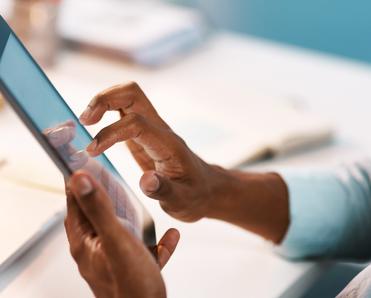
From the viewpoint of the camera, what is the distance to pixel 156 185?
0.54 metres

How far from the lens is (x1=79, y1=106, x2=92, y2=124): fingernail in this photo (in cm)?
55

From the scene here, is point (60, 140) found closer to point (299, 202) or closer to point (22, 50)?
point (22, 50)

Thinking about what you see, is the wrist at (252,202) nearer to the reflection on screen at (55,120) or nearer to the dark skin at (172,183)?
the dark skin at (172,183)

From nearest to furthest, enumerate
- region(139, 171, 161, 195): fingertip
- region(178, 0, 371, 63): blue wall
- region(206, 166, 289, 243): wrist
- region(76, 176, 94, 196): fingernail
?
region(76, 176, 94, 196): fingernail
region(139, 171, 161, 195): fingertip
region(206, 166, 289, 243): wrist
region(178, 0, 371, 63): blue wall

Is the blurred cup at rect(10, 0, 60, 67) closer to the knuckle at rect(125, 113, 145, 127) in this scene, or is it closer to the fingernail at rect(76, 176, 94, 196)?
Answer: the knuckle at rect(125, 113, 145, 127)

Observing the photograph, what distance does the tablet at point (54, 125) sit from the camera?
45cm

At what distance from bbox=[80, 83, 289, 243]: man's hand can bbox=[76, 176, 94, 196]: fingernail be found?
0.08 m

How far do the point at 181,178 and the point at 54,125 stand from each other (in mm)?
158

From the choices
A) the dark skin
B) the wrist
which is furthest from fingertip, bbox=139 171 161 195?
the wrist

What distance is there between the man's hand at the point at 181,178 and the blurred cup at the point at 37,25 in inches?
19.7

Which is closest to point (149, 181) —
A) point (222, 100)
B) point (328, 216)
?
point (328, 216)

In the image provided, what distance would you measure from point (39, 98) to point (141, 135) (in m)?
0.11

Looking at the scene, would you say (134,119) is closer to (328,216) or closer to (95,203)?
(95,203)

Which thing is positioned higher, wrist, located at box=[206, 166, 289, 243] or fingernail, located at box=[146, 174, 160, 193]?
fingernail, located at box=[146, 174, 160, 193]
